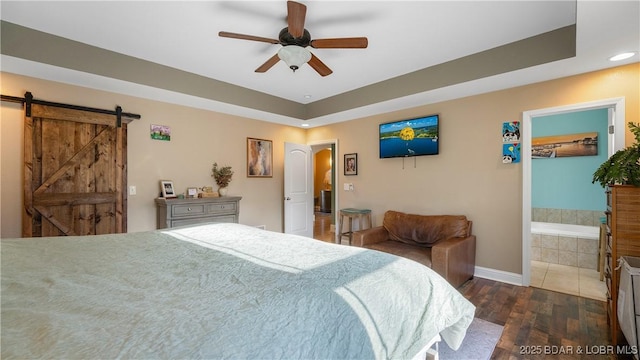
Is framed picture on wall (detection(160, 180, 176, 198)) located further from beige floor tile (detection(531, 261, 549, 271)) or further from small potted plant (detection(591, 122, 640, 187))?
beige floor tile (detection(531, 261, 549, 271))

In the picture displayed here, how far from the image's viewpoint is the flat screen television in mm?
3754

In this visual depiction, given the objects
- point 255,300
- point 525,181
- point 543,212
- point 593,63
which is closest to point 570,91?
point 593,63

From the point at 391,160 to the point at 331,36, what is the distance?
2.26m

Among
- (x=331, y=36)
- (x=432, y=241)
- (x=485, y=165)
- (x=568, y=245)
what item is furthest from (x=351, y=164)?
(x=568, y=245)

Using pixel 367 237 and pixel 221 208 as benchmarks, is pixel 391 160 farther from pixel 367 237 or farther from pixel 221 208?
pixel 221 208

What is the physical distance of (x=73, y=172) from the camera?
3.06 meters

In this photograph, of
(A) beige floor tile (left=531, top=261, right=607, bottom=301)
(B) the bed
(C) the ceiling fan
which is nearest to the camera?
(B) the bed

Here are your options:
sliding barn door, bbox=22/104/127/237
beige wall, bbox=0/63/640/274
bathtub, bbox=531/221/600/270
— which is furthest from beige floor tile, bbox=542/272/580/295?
sliding barn door, bbox=22/104/127/237

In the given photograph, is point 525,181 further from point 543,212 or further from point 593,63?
point 543,212

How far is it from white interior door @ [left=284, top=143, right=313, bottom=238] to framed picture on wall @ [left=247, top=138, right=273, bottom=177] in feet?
1.00

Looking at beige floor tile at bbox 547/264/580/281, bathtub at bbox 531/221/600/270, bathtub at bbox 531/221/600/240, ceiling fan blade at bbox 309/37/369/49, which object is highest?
ceiling fan blade at bbox 309/37/369/49

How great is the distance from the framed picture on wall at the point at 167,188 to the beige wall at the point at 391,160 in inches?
4.1

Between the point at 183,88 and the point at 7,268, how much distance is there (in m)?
2.76

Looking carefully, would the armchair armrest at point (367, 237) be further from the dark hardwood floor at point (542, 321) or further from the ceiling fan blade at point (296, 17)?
the ceiling fan blade at point (296, 17)
